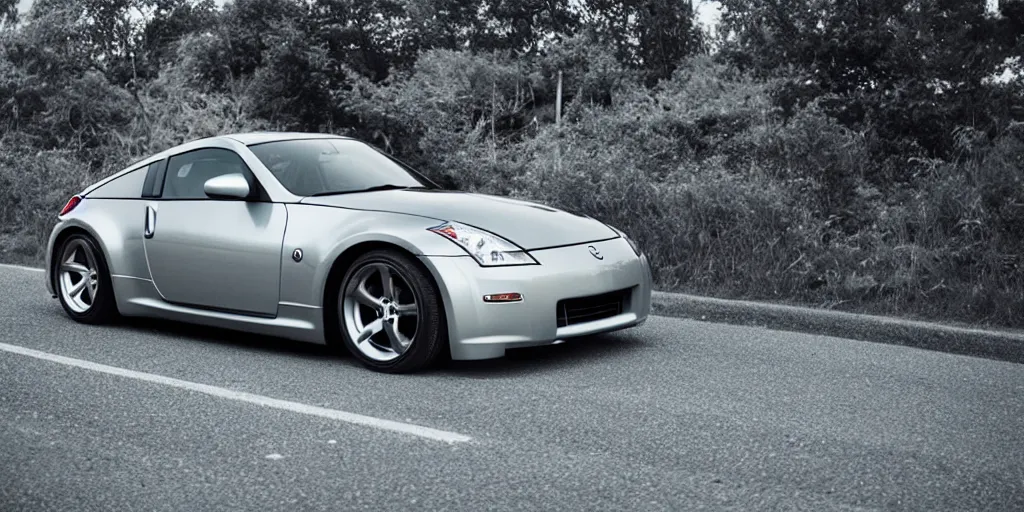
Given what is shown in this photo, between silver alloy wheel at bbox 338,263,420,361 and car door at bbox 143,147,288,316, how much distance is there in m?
0.52

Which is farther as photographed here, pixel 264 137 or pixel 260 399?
pixel 264 137

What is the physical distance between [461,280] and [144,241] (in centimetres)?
248

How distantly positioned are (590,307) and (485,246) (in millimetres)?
723

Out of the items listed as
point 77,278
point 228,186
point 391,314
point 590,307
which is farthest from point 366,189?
point 77,278

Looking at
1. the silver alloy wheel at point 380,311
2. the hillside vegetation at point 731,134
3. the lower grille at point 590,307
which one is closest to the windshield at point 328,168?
the silver alloy wheel at point 380,311

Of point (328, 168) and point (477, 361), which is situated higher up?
point (328, 168)

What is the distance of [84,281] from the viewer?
753cm

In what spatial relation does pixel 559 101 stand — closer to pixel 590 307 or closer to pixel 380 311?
pixel 590 307

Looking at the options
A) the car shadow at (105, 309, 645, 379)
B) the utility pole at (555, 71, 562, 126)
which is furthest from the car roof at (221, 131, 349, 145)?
the utility pole at (555, 71, 562, 126)

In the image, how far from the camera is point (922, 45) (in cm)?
1372

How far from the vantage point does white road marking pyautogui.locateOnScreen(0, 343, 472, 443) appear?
4674mm

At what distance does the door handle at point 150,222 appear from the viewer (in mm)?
6953

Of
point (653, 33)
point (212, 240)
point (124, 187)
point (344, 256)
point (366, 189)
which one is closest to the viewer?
point (344, 256)

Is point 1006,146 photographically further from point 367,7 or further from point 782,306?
point 367,7
